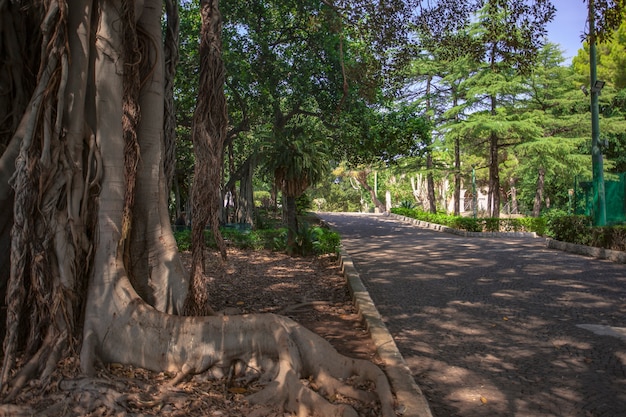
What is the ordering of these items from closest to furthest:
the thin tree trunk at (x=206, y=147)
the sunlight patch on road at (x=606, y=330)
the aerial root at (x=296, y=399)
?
the aerial root at (x=296, y=399), the thin tree trunk at (x=206, y=147), the sunlight patch on road at (x=606, y=330)

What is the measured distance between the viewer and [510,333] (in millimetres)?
5953

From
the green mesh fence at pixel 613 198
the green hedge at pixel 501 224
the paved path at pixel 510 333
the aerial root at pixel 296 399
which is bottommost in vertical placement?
the paved path at pixel 510 333

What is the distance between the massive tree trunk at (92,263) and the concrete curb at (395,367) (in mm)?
186

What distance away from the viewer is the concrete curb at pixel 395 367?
12.6 feet

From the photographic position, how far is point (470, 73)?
3138cm

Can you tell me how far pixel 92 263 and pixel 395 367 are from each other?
8.88 ft

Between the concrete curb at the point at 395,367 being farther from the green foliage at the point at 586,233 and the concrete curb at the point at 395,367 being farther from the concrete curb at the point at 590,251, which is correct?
the green foliage at the point at 586,233

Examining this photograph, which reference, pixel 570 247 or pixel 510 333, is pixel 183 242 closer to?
pixel 510 333

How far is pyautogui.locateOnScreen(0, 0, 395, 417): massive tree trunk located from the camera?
3932 mm

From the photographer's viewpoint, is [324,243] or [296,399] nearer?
[296,399]

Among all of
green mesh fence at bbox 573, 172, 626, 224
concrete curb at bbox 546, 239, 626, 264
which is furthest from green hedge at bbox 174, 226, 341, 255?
green mesh fence at bbox 573, 172, 626, 224

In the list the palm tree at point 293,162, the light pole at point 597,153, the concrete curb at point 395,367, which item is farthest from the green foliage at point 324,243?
the light pole at point 597,153

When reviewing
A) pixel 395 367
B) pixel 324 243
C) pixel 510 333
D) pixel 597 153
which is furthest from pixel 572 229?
pixel 395 367

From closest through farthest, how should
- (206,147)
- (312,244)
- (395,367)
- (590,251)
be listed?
(395,367), (206,147), (312,244), (590,251)
